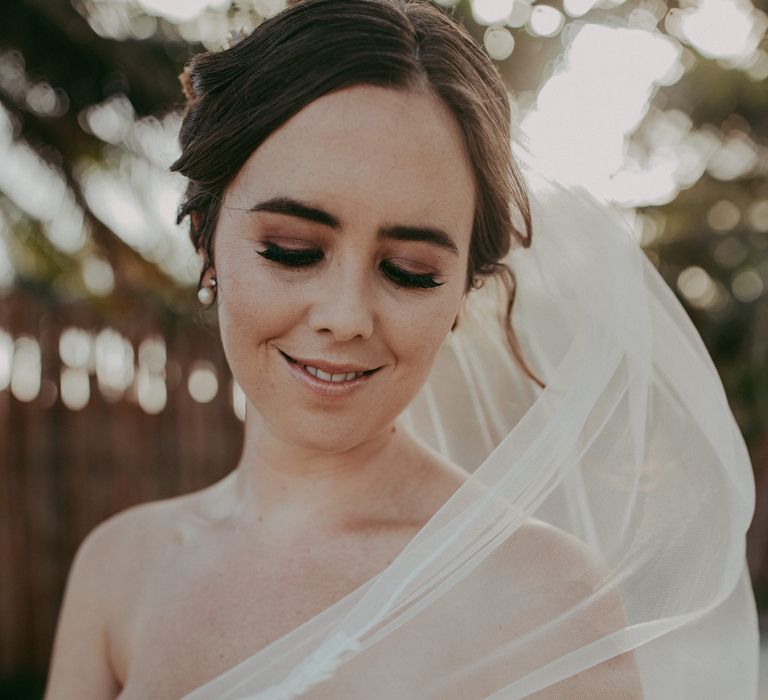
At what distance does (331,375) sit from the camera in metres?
1.74

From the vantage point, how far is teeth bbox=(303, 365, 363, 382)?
174cm

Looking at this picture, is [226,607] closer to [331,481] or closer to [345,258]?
[331,481]

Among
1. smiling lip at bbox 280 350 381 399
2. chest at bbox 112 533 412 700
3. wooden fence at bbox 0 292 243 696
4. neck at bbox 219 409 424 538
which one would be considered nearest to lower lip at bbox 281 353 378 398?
smiling lip at bbox 280 350 381 399

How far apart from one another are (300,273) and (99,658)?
1.04m

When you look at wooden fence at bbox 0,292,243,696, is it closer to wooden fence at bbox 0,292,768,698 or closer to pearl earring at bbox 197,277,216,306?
wooden fence at bbox 0,292,768,698

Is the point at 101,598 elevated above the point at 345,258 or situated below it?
below

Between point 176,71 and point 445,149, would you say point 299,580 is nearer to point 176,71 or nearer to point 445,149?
point 445,149

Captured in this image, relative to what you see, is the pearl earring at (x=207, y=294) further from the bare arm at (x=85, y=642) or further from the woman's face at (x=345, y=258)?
the bare arm at (x=85, y=642)

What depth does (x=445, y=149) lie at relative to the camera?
170 cm

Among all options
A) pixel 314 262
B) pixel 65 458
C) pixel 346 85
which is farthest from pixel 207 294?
pixel 65 458

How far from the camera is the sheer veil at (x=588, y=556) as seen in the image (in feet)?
5.28

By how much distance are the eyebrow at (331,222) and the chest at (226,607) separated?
589 millimetres

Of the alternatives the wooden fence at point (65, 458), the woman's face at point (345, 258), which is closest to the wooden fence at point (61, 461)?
the wooden fence at point (65, 458)

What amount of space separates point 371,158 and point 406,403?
478mm
